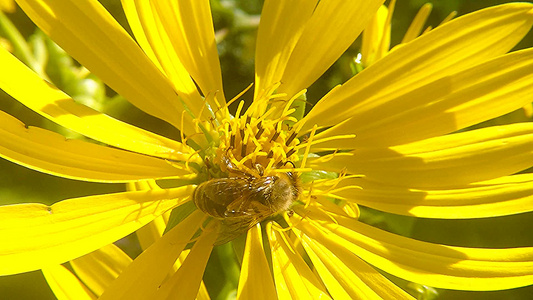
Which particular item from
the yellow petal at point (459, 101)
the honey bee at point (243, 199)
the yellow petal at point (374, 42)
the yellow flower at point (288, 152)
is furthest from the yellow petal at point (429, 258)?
the yellow petal at point (374, 42)

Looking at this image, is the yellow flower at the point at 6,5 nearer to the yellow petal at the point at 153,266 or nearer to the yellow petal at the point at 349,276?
the yellow petal at the point at 153,266

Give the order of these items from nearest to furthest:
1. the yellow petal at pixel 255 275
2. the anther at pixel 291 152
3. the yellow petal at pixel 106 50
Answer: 1. the yellow petal at pixel 106 50
2. the yellow petal at pixel 255 275
3. the anther at pixel 291 152

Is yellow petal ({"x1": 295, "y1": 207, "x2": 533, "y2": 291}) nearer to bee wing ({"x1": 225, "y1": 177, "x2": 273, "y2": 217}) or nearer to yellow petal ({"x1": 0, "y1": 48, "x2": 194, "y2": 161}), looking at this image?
bee wing ({"x1": 225, "y1": 177, "x2": 273, "y2": 217})

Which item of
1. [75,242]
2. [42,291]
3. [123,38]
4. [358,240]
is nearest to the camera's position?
[75,242]

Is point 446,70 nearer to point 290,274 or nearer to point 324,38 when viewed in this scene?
point 324,38

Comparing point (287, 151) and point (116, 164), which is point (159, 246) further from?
point (287, 151)

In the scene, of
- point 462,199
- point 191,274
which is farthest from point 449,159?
point 191,274

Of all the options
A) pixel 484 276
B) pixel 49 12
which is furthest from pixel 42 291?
pixel 484 276
